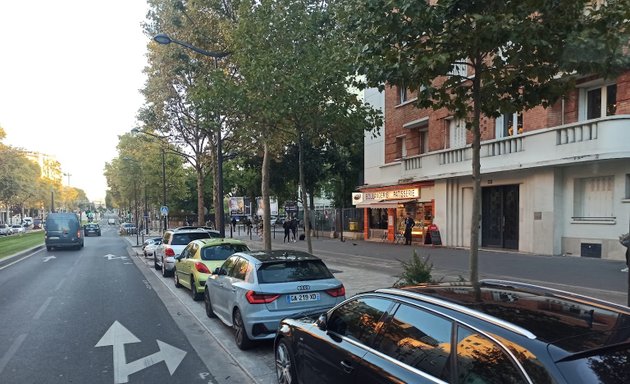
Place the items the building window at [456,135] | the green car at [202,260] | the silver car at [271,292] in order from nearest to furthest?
the silver car at [271,292] < the green car at [202,260] < the building window at [456,135]

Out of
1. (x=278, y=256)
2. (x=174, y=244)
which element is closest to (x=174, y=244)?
(x=174, y=244)

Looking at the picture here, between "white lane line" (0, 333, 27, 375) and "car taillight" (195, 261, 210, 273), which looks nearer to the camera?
"white lane line" (0, 333, 27, 375)

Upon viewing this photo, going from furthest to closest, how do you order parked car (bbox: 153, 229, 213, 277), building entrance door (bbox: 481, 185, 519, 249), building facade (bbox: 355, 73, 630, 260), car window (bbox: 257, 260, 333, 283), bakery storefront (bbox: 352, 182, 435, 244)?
bakery storefront (bbox: 352, 182, 435, 244) < building entrance door (bbox: 481, 185, 519, 249) < parked car (bbox: 153, 229, 213, 277) < building facade (bbox: 355, 73, 630, 260) < car window (bbox: 257, 260, 333, 283)

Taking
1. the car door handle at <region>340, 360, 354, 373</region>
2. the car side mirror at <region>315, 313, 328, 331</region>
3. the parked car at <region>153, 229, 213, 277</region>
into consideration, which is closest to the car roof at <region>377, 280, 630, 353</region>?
the car door handle at <region>340, 360, 354, 373</region>

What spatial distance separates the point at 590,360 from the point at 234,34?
13.1 m

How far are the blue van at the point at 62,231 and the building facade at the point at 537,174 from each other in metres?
20.9

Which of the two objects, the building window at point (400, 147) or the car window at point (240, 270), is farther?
the building window at point (400, 147)

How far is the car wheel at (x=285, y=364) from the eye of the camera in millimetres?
4923

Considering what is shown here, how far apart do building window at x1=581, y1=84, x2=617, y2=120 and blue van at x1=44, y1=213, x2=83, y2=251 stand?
95.6 ft

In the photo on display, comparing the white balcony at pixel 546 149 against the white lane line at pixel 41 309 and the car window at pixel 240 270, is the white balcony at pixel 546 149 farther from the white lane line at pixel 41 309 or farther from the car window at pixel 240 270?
the white lane line at pixel 41 309

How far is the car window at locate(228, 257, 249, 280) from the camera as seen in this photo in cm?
748

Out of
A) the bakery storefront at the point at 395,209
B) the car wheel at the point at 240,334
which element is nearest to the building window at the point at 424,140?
the bakery storefront at the point at 395,209

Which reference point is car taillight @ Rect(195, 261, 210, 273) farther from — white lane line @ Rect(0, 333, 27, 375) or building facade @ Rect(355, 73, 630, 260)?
building facade @ Rect(355, 73, 630, 260)

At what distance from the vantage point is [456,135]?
75.0 feet
